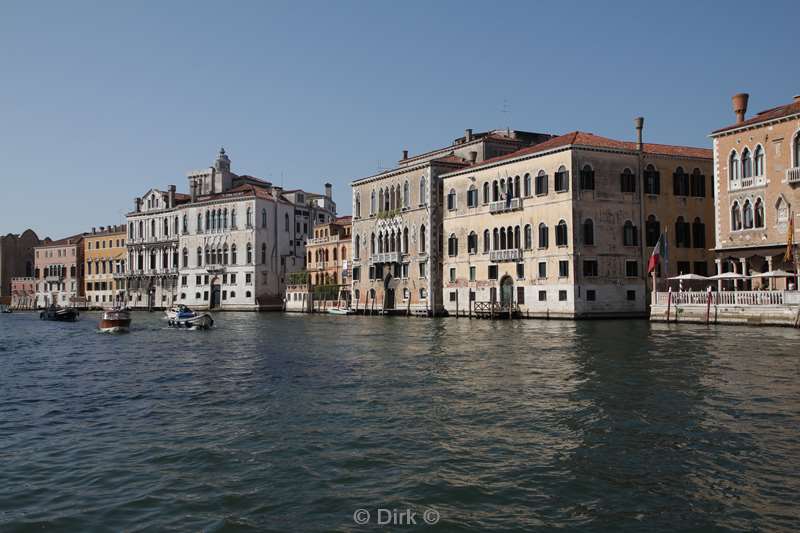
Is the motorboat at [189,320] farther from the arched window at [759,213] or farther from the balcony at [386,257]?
the arched window at [759,213]

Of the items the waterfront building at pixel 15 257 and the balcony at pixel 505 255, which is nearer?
the balcony at pixel 505 255

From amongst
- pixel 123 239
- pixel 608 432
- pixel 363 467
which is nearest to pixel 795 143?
pixel 608 432

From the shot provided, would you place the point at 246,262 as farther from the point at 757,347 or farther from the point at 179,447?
the point at 179,447

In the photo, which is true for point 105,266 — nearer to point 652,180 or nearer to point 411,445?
point 652,180

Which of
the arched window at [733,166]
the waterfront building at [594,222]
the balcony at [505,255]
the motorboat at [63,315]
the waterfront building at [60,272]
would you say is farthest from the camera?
the waterfront building at [60,272]

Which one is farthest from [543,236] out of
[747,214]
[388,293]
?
[388,293]

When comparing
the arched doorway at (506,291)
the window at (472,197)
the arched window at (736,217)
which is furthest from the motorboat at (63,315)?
the arched window at (736,217)

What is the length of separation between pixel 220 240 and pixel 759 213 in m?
54.0

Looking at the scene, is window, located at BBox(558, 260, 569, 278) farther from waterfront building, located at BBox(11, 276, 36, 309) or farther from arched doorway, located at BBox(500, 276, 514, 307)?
waterfront building, located at BBox(11, 276, 36, 309)

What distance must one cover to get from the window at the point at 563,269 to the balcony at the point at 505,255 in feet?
10.6

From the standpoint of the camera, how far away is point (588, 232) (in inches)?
1631

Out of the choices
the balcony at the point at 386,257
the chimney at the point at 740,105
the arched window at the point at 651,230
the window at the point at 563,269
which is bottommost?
the window at the point at 563,269

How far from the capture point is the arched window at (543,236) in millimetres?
42706

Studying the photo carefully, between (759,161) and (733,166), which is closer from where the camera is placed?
(759,161)
